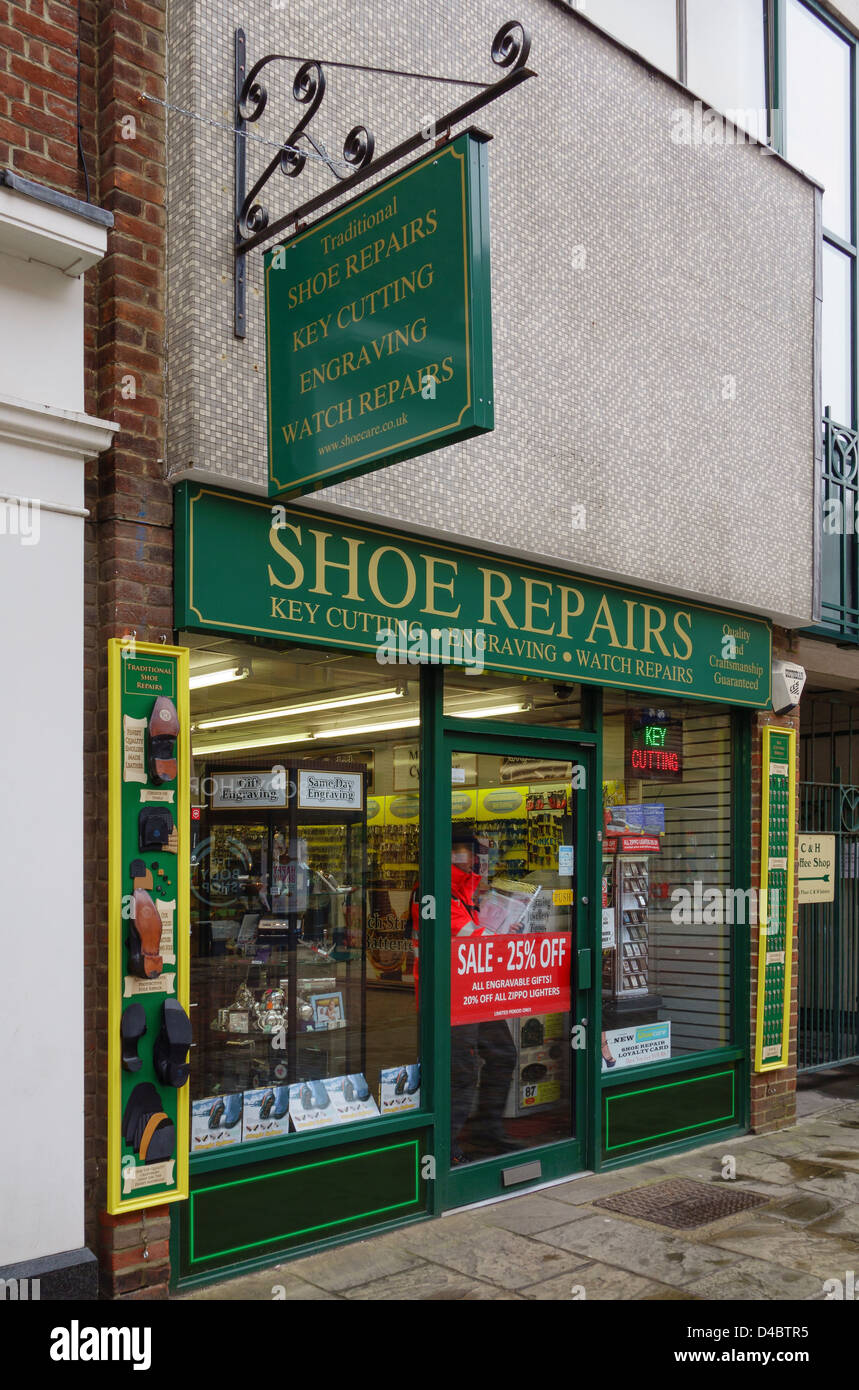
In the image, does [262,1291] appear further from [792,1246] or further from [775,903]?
[775,903]

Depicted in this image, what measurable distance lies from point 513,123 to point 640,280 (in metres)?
1.29

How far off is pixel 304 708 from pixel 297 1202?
2.20 meters

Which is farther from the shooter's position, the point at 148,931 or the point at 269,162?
the point at 269,162

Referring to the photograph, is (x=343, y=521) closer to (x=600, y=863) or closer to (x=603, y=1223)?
(x=600, y=863)

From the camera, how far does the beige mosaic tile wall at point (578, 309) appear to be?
496 centimetres

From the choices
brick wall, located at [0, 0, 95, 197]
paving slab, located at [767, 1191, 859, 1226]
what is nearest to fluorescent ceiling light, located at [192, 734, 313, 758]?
brick wall, located at [0, 0, 95, 197]

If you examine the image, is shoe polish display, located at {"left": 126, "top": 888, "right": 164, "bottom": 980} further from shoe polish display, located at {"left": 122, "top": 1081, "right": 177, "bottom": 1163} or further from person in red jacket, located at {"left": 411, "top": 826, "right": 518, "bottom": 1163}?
person in red jacket, located at {"left": 411, "top": 826, "right": 518, "bottom": 1163}

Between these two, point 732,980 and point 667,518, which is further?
point 732,980

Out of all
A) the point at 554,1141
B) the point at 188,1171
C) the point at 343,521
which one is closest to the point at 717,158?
the point at 343,521

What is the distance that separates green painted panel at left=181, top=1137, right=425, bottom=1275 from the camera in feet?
16.3

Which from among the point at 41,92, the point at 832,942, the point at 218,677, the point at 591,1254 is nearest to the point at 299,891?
the point at 218,677

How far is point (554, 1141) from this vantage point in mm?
6676

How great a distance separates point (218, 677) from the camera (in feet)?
17.2

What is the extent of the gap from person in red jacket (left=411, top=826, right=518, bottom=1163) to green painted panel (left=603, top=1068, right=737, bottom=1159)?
0.84 m
